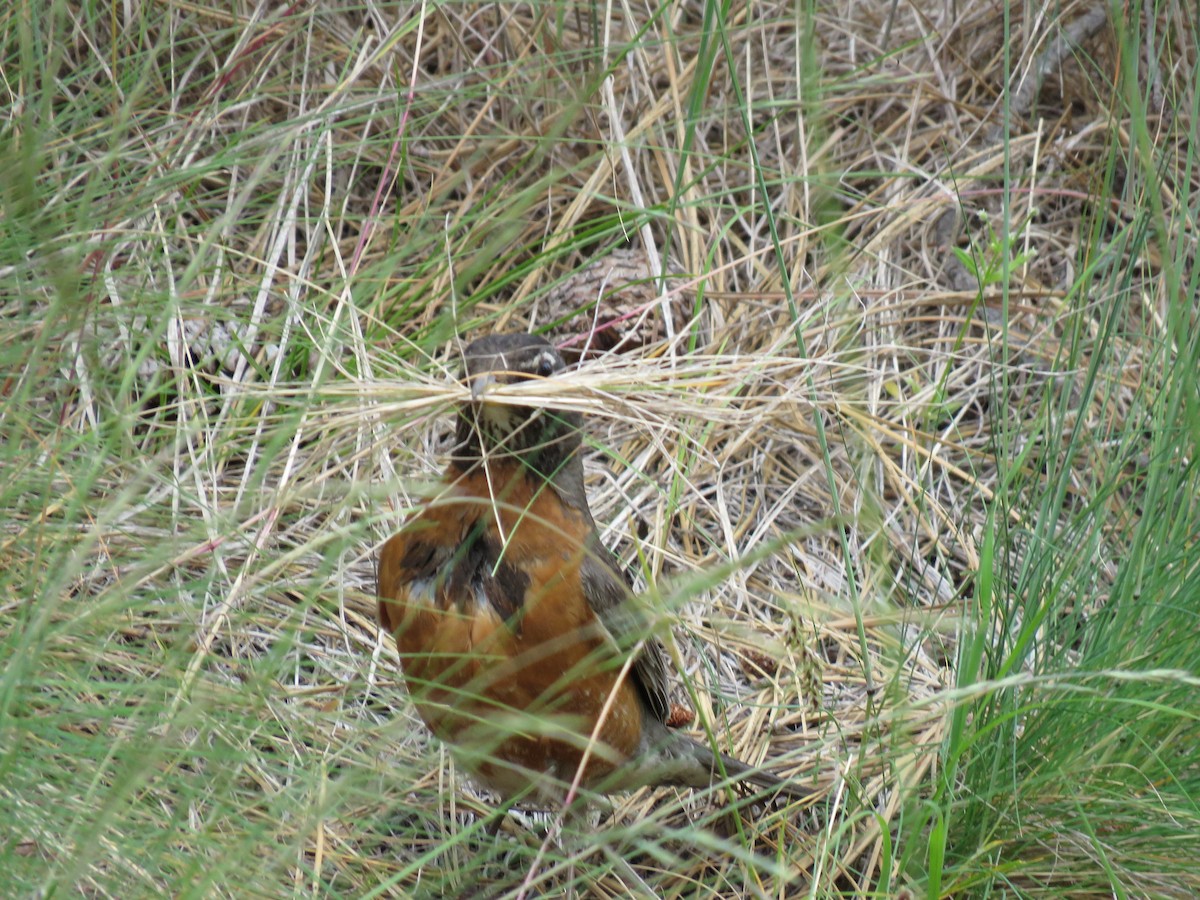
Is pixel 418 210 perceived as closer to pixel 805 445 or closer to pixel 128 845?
pixel 805 445

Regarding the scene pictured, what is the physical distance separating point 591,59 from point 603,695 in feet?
6.07

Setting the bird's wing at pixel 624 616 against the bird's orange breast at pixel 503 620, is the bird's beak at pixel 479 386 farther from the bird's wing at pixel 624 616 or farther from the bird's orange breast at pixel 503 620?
the bird's wing at pixel 624 616

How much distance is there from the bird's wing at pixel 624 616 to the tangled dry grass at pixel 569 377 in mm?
142

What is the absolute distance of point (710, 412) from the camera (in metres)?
2.33

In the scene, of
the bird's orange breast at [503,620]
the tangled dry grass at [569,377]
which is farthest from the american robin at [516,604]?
the tangled dry grass at [569,377]

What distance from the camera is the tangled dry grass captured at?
219cm

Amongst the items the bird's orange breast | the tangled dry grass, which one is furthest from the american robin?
the tangled dry grass

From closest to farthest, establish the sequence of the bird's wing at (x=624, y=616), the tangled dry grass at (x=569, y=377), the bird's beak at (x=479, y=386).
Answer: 1. the tangled dry grass at (x=569, y=377)
2. the bird's beak at (x=479, y=386)
3. the bird's wing at (x=624, y=616)

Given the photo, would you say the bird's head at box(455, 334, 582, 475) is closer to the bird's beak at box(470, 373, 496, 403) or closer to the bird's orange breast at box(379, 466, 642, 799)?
the bird's orange breast at box(379, 466, 642, 799)

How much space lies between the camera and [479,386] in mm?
2379

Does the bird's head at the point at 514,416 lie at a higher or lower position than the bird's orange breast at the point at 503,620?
higher

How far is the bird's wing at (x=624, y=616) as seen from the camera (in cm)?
297

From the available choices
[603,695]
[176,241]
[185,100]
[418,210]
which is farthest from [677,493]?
[185,100]

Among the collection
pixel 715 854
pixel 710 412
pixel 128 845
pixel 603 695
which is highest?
pixel 710 412
